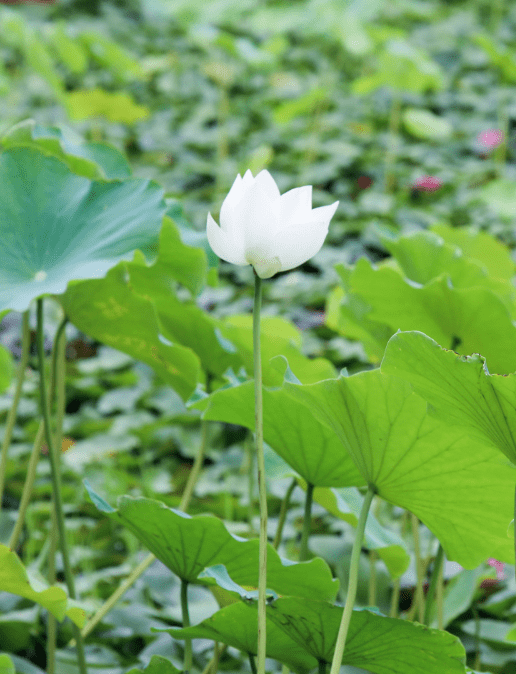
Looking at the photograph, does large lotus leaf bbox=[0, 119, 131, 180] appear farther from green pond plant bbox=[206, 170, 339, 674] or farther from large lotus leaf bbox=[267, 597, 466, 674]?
large lotus leaf bbox=[267, 597, 466, 674]

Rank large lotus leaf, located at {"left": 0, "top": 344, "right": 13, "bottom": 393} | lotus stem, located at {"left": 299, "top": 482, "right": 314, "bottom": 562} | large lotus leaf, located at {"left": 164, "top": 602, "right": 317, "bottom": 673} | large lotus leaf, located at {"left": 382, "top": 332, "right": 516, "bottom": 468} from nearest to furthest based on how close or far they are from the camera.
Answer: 1. large lotus leaf, located at {"left": 382, "top": 332, "right": 516, "bottom": 468}
2. large lotus leaf, located at {"left": 164, "top": 602, "right": 317, "bottom": 673}
3. lotus stem, located at {"left": 299, "top": 482, "right": 314, "bottom": 562}
4. large lotus leaf, located at {"left": 0, "top": 344, "right": 13, "bottom": 393}

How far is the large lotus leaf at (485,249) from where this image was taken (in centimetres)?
99

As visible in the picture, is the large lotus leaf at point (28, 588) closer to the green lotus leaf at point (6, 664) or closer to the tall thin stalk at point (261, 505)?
the green lotus leaf at point (6, 664)

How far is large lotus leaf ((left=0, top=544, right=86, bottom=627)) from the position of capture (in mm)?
489

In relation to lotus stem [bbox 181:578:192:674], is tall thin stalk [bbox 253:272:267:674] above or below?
above

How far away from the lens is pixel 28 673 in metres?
0.73

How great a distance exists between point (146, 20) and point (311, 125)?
189 cm

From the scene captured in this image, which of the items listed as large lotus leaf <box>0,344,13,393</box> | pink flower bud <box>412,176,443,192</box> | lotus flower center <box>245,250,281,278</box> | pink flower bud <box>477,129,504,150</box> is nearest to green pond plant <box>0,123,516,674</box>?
lotus flower center <box>245,250,281,278</box>

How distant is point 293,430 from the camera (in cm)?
56

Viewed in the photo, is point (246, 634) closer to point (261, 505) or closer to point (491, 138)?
point (261, 505)

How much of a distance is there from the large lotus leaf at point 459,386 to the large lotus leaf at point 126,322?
28 centimetres

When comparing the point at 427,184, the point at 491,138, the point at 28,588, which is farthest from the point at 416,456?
the point at 491,138

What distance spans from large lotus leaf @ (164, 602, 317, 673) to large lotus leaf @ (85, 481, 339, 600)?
4cm

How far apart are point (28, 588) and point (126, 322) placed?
0.28 metres
